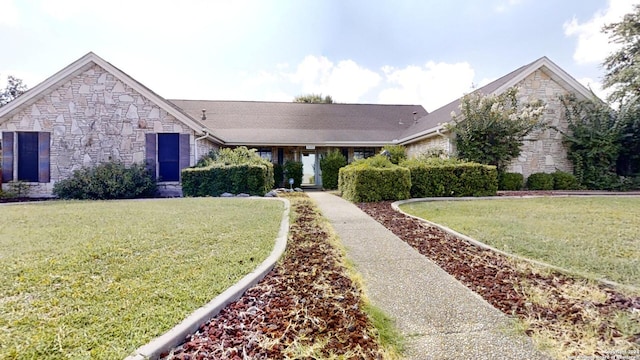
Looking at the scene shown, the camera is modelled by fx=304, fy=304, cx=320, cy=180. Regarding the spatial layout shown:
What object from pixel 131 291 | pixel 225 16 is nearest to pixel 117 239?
pixel 131 291

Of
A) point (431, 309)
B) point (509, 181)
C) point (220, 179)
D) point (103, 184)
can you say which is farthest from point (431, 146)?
point (103, 184)

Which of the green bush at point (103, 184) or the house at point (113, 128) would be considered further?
the house at point (113, 128)

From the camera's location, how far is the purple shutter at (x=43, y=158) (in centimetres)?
1250

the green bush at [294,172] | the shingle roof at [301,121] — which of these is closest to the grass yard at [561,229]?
the green bush at [294,172]

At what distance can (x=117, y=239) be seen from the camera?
4.84 metres

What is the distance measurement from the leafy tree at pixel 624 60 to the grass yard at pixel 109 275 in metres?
18.8

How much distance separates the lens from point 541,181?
13.6 m

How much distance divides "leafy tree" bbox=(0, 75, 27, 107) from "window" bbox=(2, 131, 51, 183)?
22638 millimetres

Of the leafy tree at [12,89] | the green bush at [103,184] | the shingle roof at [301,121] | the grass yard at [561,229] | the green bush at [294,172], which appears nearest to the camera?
the grass yard at [561,229]

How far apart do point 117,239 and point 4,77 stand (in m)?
36.6

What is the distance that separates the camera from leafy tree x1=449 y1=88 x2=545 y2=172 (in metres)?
12.7

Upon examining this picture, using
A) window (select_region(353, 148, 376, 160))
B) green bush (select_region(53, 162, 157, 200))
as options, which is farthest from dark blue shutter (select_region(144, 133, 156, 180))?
window (select_region(353, 148, 376, 160))

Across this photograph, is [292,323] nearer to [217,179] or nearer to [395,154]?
[217,179]

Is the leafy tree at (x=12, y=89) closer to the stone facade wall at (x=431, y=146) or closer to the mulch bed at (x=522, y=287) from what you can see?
the stone facade wall at (x=431, y=146)
